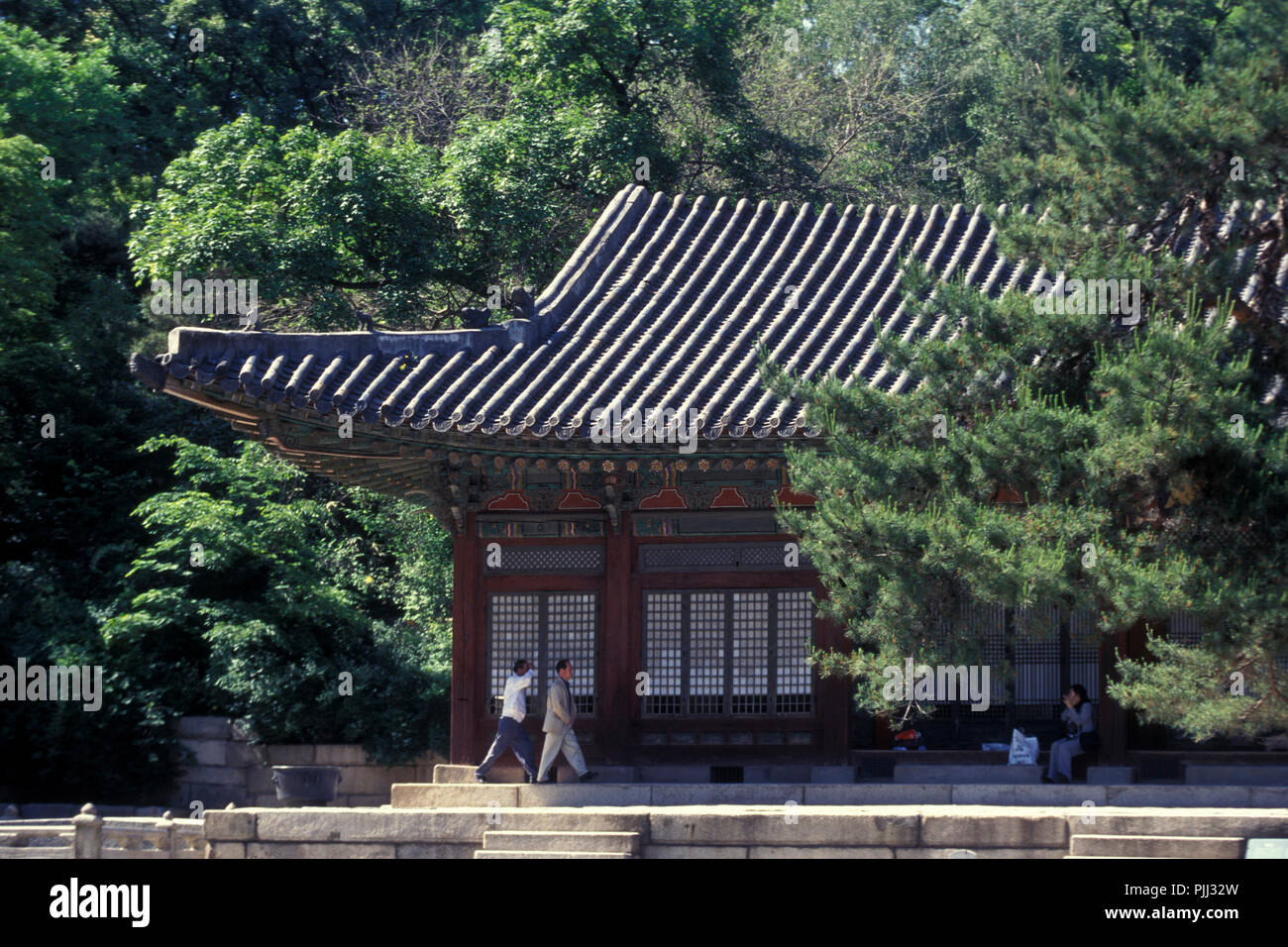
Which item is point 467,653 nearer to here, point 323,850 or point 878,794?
point 323,850

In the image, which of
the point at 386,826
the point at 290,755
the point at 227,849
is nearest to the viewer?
the point at 386,826

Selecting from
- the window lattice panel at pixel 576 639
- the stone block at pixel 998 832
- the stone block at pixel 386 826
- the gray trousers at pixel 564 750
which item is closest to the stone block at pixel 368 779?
the window lattice panel at pixel 576 639

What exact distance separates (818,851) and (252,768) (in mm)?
12670

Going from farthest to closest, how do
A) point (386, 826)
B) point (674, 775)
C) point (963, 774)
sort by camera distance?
point (674, 775)
point (963, 774)
point (386, 826)

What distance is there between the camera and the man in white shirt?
1470 centimetres

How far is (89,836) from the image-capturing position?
46.8ft

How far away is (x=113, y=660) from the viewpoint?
22.1 m

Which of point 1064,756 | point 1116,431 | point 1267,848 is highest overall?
point 1116,431

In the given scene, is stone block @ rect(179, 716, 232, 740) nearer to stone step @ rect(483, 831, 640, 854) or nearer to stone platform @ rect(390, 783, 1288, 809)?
stone platform @ rect(390, 783, 1288, 809)

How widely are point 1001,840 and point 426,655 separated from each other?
12636mm

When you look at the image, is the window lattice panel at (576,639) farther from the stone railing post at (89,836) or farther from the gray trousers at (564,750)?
the stone railing post at (89,836)

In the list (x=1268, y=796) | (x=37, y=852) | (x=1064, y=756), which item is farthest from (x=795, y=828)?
(x=37, y=852)

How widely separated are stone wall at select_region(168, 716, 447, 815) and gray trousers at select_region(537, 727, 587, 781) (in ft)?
24.8

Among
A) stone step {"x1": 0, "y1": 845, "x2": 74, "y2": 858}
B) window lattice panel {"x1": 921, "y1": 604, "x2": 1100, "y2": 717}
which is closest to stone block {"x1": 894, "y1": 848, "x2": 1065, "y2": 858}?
window lattice panel {"x1": 921, "y1": 604, "x2": 1100, "y2": 717}
